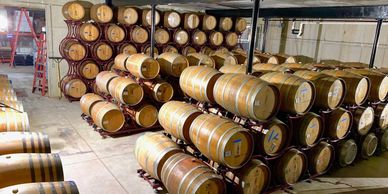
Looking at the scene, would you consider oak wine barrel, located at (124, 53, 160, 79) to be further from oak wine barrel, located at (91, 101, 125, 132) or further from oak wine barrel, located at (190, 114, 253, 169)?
oak wine barrel, located at (190, 114, 253, 169)

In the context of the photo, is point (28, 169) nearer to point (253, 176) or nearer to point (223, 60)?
point (253, 176)

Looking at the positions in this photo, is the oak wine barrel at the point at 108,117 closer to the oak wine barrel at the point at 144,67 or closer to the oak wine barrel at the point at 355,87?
the oak wine barrel at the point at 144,67

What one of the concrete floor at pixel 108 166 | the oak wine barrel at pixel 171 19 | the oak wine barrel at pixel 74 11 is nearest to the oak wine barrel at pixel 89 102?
the concrete floor at pixel 108 166

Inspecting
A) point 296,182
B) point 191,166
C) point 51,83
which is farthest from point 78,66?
point 296,182

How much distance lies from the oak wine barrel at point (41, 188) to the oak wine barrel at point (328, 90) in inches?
172

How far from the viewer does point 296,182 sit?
17.9ft

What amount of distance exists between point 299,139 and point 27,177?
4235mm

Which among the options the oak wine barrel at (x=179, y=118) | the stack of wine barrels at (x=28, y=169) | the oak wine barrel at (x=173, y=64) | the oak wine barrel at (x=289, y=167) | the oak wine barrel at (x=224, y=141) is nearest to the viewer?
the stack of wine barrels at (x=28, y=169)

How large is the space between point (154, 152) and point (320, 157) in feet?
10.4

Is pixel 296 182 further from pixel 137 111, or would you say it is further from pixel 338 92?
pixel 137 111

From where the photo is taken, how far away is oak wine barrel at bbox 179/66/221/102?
5.19 m

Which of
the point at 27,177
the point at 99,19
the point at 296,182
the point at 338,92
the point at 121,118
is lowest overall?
the point at 296,182

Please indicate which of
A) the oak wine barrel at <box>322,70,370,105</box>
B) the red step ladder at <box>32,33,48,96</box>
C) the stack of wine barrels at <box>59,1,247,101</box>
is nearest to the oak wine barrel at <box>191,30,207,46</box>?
the stack of wine barrels at <box>59,1,247,101</box>

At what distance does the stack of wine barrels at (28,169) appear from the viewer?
8.41 feet
